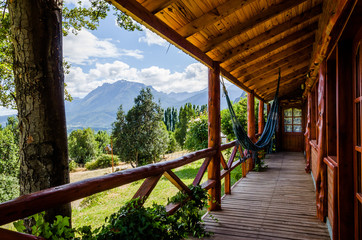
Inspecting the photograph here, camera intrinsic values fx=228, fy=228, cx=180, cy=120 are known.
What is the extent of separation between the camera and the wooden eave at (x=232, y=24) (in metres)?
1.66

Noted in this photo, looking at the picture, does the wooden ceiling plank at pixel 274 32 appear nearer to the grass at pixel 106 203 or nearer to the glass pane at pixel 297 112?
the grass at pixel 106 203

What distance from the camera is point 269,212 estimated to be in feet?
9.39

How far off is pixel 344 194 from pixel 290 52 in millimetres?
2472

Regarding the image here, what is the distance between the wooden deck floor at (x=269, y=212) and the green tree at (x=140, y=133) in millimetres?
11272

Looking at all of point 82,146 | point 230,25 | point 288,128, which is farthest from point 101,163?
point 230,25

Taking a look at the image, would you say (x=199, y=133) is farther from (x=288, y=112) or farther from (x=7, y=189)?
(x=7, y=189)

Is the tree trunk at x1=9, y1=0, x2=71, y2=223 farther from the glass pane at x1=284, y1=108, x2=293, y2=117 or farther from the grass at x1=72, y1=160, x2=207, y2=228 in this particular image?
the glass pane at x1=284, y1=108, x2=293, y2=117

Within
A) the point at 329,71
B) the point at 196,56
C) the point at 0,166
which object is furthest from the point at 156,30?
the point at 0,166

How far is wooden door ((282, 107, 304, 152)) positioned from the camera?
8258mm

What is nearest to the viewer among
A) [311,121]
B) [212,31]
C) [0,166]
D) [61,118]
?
[61,118]

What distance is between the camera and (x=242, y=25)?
2201 millimetres

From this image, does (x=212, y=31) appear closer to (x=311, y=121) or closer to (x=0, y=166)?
(x=311, y=121)

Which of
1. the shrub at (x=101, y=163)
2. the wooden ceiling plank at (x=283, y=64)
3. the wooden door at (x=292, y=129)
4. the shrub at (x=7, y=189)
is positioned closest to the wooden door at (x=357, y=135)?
the wooden ceiling plank at (x=283, y=64)

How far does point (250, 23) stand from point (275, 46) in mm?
1023
